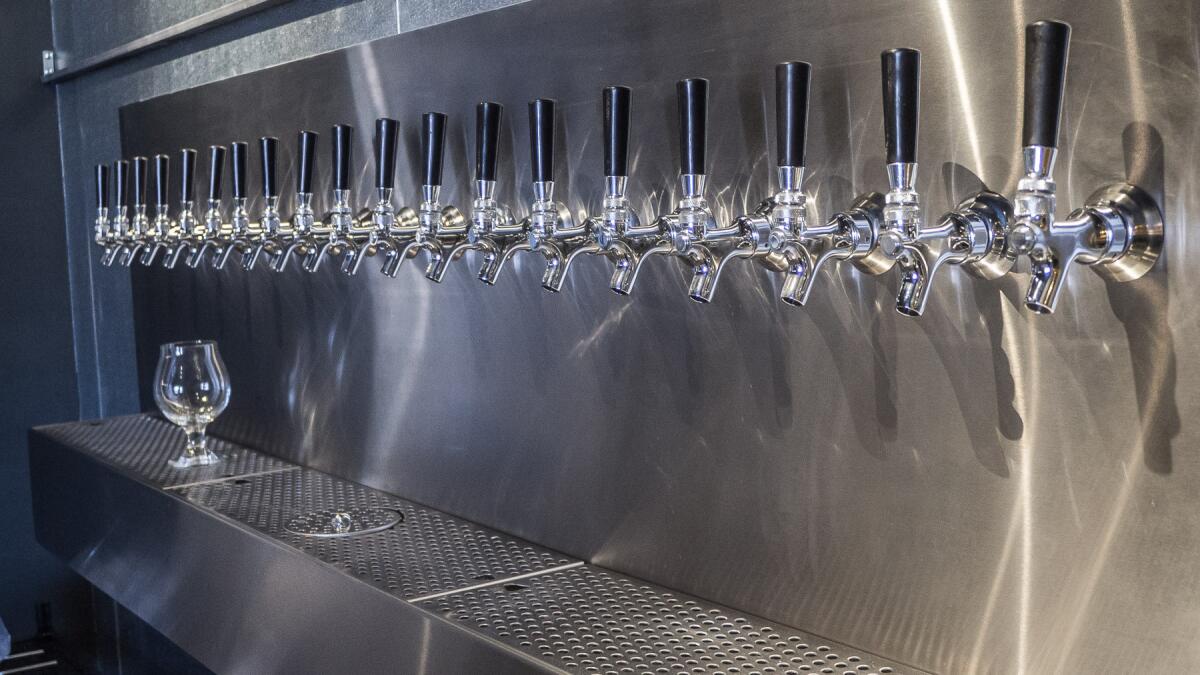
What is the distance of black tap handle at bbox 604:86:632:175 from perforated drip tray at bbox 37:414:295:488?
1104mm

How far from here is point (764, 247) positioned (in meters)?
1.15

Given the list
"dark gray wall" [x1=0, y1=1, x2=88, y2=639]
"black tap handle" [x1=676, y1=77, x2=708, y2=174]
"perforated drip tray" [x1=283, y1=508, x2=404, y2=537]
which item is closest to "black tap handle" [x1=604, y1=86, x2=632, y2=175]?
"black tap handle" [x1=676, y1=77, x2=708, y2=174]

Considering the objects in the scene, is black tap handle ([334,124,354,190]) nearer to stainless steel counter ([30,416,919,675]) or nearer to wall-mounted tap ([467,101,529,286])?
wall-mounted tap ([467,101,529,286])

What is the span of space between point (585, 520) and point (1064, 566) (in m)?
0.69

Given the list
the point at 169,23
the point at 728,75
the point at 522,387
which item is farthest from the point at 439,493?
the point at 169,23

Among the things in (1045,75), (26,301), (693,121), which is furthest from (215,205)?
(1045,75)

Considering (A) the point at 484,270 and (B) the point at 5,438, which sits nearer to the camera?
(A) the point at 484,270

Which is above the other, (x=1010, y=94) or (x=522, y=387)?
(x=1010, y=94)

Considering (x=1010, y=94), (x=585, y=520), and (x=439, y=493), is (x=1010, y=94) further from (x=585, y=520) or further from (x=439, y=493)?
(x=439, y=493)

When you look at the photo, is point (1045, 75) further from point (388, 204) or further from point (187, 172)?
point (187, 172)

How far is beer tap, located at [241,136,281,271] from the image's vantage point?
1.91 metres

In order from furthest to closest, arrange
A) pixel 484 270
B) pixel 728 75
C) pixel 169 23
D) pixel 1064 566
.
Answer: pixel 169 23, pixel 484 270, pixel 728 75, pixel 1064 566

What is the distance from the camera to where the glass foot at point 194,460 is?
2.15 m

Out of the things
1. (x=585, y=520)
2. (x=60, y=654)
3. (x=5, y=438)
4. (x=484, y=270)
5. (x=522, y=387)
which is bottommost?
(x=60, y=654)
